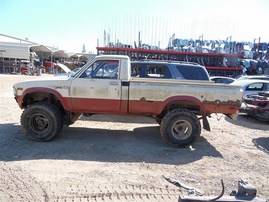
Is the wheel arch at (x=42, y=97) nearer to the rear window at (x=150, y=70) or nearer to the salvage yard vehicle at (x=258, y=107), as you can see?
the rear window at (x=150, y=70)

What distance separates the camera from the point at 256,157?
585cm

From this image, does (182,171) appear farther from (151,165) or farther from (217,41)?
(217,41)

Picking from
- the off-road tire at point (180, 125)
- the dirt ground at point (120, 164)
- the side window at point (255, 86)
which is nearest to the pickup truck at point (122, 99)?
the off-road tire at point (180, 125)

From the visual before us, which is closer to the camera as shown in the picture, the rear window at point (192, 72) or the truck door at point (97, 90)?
the truck door at point (97, 90)

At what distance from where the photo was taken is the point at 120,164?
16.6 ft

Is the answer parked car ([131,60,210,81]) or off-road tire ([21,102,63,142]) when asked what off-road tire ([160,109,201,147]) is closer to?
off-road tire ([21,102,63,142])

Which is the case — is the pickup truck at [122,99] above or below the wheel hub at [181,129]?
above

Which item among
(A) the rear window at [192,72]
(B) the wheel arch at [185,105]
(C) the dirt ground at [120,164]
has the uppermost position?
(A) the rear window at [192,72]

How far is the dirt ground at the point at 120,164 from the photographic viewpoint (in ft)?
13.0

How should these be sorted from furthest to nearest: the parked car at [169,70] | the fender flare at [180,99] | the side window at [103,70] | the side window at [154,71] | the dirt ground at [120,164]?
the side window at [154,71], the parked car at [169,70], the side window at [103,70], the fender flare at [180,99], the dirt ground at [120,164]

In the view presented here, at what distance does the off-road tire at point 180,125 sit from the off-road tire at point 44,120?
2.48m

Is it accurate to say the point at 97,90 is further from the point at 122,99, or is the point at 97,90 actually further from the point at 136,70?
the point at 136,70

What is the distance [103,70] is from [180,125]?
7.35 ft

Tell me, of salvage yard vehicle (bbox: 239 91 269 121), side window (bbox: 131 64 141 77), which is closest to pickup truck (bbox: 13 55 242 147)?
side window (bbox: 131 64 141 77)
